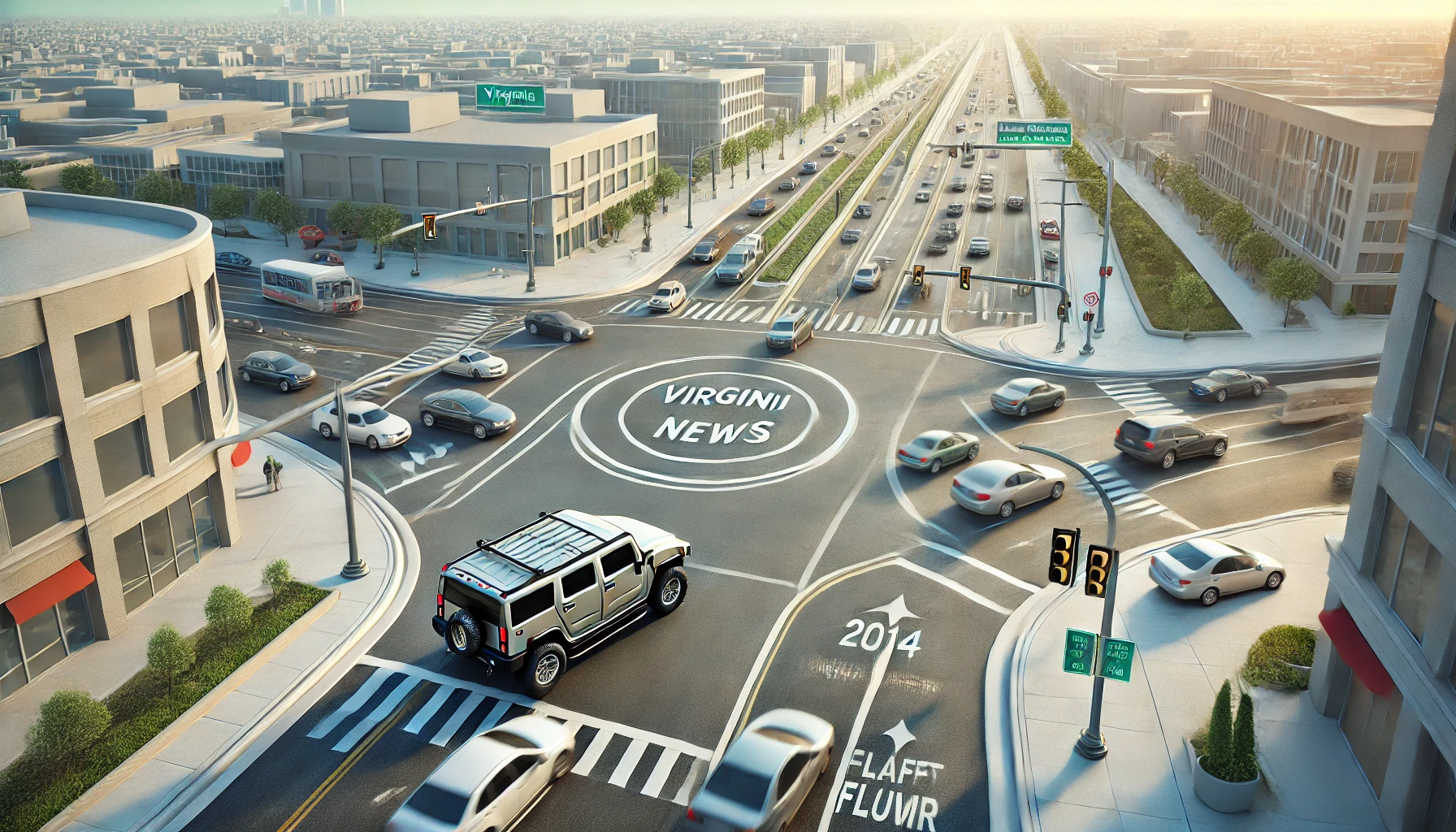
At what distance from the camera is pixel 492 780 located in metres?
19.8

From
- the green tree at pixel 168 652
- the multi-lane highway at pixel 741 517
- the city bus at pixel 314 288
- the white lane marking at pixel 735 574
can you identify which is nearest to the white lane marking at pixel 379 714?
the multi-lane highway at pixel 741 517

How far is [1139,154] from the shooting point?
4692 inches

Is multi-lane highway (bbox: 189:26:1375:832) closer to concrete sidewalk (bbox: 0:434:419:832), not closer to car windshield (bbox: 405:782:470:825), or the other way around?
concrete sidewalk (bbox: 0:434:419:832)

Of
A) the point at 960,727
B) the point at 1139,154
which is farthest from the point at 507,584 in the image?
the point at 1139,154

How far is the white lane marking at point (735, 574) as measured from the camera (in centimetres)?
3047

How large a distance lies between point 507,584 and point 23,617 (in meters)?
11.9

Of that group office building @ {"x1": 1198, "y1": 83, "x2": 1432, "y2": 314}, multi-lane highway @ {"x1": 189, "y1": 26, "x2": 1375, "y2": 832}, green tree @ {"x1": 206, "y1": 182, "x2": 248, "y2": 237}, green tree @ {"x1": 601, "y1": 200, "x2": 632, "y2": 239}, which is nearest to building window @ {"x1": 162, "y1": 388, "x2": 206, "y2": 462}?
multi-lane highway @ {"x1": 189, "y1": 26, "x2": 1375, "y2": 832}

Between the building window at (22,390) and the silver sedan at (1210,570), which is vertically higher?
the building window at (22,390)

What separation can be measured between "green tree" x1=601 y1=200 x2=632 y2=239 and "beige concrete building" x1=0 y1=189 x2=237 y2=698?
46.0 metres

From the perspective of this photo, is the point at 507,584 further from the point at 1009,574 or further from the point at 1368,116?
the point at 1368,116

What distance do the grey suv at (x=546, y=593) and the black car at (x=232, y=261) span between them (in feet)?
174

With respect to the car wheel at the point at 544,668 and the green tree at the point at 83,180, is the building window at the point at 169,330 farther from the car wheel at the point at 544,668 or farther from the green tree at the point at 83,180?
the green tree at the point at 83,180

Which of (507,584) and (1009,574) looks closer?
(507,584)

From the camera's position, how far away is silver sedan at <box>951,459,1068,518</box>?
34.8m
